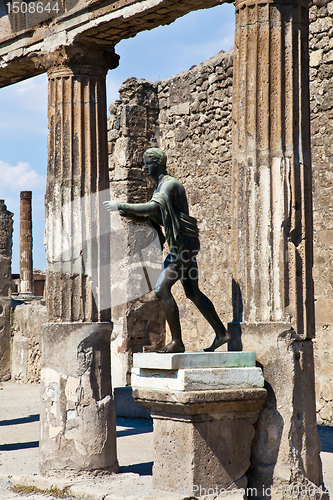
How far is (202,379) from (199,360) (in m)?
0.13

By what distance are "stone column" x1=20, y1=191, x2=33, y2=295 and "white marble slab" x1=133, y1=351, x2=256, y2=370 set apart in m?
20.6

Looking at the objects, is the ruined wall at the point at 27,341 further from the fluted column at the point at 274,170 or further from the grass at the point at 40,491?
the fluted column at the point at 274,170

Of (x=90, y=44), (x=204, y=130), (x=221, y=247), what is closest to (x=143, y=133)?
(x=204, y=130)

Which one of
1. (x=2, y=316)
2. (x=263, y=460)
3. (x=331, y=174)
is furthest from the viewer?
(x=2, y=316)

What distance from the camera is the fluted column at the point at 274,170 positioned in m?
3.96

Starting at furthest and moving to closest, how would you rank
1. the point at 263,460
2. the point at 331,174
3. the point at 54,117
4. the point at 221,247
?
the point at 221,247
the point at 331,174
the point at 54,117
the point at 263,460

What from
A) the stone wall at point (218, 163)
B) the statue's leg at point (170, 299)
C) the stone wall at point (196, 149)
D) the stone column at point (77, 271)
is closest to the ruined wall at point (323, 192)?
the stone wall at point (218, 163)

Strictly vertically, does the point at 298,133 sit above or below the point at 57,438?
above

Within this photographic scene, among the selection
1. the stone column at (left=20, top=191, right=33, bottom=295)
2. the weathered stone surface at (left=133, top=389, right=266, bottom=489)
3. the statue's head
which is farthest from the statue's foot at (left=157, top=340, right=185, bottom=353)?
the stone column at (left=20, top=191, right=33, bottom=295)

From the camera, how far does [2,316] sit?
36.6 ft

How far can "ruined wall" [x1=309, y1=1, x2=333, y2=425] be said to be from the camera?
7.00 metres

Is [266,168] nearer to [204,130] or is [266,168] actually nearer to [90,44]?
[90,44]

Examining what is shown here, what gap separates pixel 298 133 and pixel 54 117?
2405 millimetres

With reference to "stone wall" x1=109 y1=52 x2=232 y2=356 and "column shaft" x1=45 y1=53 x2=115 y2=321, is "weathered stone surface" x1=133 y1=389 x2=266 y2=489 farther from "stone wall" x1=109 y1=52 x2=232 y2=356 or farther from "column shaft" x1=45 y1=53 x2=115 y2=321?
"stone wall" x1=109 y1=52 x2=232 y2=356
